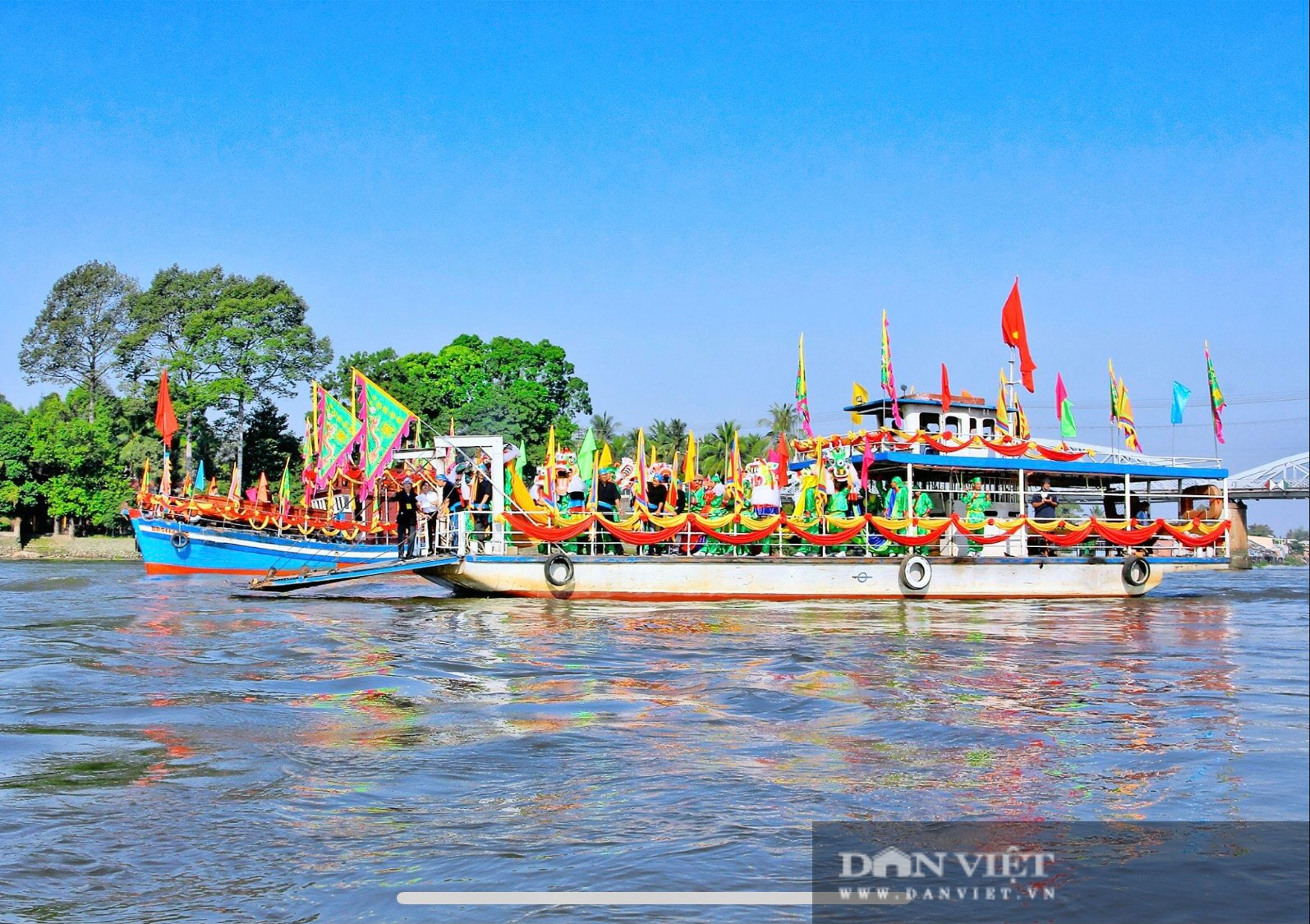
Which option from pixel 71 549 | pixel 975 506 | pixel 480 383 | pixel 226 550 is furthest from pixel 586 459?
pixel 71 549

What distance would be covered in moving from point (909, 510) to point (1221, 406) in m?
14.9

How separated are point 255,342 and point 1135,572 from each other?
50425 millimetres

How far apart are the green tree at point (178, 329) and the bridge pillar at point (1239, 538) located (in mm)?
52287

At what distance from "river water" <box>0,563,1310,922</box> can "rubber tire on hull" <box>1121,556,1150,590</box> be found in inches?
414

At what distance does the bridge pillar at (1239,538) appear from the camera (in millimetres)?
55787

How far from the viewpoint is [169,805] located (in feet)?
24.2

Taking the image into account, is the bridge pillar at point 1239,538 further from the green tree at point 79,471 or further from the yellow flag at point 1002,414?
the green tree at point 79,471

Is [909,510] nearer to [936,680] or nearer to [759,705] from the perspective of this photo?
[936,680]

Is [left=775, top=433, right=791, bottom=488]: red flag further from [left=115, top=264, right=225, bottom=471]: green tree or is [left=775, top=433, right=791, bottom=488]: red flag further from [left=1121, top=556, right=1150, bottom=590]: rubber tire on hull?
[left=115, top=264, right=225, bottom=471]: green tree

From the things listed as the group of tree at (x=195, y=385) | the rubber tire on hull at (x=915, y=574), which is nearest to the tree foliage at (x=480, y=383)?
the group of tree at (x=195, y=385)

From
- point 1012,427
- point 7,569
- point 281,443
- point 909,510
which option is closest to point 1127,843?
point 909,510

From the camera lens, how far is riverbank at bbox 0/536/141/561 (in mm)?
58594

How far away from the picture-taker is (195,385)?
6172 cm

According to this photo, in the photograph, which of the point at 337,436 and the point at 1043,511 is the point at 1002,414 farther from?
the point at 337,436
